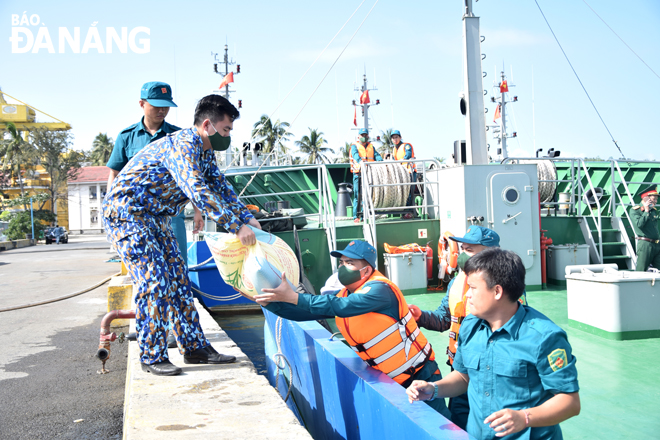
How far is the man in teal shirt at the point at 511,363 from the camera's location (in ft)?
5.57

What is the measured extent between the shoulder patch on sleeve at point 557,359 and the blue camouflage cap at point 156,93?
2928 mm

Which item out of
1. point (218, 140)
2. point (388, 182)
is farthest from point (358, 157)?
point (218, 140)

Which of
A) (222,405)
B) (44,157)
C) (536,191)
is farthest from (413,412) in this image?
(44,157)

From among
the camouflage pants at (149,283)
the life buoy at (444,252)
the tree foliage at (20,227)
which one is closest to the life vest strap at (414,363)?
the camouflage pants at (149,283)

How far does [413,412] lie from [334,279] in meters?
2.77

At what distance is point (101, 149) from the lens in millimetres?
77875

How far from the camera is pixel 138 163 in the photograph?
307 cm

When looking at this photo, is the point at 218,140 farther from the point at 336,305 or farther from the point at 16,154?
the point at 16,154

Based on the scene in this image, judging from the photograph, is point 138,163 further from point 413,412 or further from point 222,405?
point 413,412

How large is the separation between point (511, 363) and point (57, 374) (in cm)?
502

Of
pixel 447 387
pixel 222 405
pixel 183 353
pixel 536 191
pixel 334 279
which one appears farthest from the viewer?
pixel 536 191

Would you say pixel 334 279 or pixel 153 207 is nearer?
pixel 153 207

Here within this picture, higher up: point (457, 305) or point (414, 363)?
point (457, 305)

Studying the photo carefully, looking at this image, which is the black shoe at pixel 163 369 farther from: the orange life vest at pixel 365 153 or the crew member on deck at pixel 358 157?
the orange life vest at pixel 365 153
